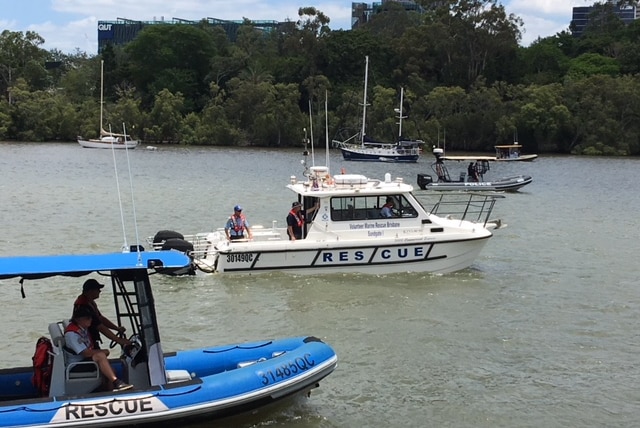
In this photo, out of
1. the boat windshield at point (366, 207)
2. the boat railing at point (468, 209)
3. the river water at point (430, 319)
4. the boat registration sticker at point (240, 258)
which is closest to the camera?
the river water at point (430, 319)

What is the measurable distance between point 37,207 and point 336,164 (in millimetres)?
35767

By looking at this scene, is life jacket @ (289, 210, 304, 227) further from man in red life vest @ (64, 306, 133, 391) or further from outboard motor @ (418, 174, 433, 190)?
outboard motor @ (418, 174, 433, 190)

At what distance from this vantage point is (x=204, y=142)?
95000 millimetres

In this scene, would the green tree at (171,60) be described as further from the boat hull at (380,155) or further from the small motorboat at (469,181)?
the small motorboat at (469,181)

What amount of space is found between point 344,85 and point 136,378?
9741 centimetres

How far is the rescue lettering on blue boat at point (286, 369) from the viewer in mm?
9906

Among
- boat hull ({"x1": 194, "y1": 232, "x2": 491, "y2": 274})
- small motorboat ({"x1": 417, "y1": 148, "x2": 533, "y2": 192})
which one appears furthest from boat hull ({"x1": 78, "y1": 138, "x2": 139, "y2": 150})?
boat hull ({"x1": 194, "y1": 232, "x2": 491, "y2": 274})

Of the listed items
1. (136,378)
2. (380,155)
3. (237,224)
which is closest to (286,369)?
(136,378)

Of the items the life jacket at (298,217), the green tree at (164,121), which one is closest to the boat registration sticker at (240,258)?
the life jacket at (298,217)

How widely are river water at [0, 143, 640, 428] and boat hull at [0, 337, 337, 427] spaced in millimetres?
797

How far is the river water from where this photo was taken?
11.7 meters

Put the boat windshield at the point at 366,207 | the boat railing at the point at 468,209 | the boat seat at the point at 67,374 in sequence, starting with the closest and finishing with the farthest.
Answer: the boat seat at the point at 67,374, the boat windshield at the point at 366,207, the boat railing at the point at 468,209

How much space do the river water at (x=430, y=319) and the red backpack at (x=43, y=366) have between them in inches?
97.0

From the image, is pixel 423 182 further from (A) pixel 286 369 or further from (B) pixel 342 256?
(A) pixel 286 369
